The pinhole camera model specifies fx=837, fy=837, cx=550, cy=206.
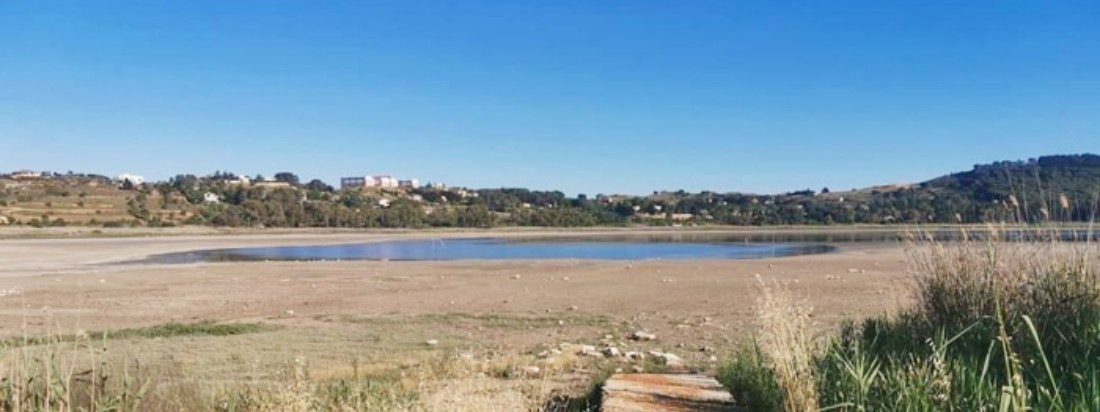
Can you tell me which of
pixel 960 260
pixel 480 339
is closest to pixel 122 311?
pixel 480 339

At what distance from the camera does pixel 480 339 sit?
14.5m

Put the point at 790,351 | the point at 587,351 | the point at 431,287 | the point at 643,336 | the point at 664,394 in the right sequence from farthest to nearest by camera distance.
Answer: the point at 431,287
the point at 643,336
the point at 587,351
the point at 664,394
the point at 790,351

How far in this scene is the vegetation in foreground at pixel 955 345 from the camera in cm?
405

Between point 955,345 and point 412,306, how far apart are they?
651 inches

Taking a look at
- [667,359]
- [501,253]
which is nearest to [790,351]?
[667,359]

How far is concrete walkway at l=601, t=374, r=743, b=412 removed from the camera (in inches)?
241

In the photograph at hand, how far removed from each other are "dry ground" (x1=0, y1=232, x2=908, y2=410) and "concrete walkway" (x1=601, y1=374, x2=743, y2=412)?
64 cm

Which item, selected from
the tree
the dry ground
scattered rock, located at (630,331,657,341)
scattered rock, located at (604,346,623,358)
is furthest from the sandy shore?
the tree

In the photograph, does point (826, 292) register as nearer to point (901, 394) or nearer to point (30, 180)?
point (901, 394)

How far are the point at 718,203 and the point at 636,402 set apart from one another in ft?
499

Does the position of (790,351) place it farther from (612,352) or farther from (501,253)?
(501,253)

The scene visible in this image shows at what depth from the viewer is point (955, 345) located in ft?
18.2

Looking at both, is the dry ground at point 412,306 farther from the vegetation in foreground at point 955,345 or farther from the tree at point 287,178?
the tree at point 287,178

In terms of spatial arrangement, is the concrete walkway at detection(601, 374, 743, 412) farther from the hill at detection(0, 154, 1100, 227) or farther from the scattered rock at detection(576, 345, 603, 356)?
the hill at detection(0, 154, 1100, 227)
